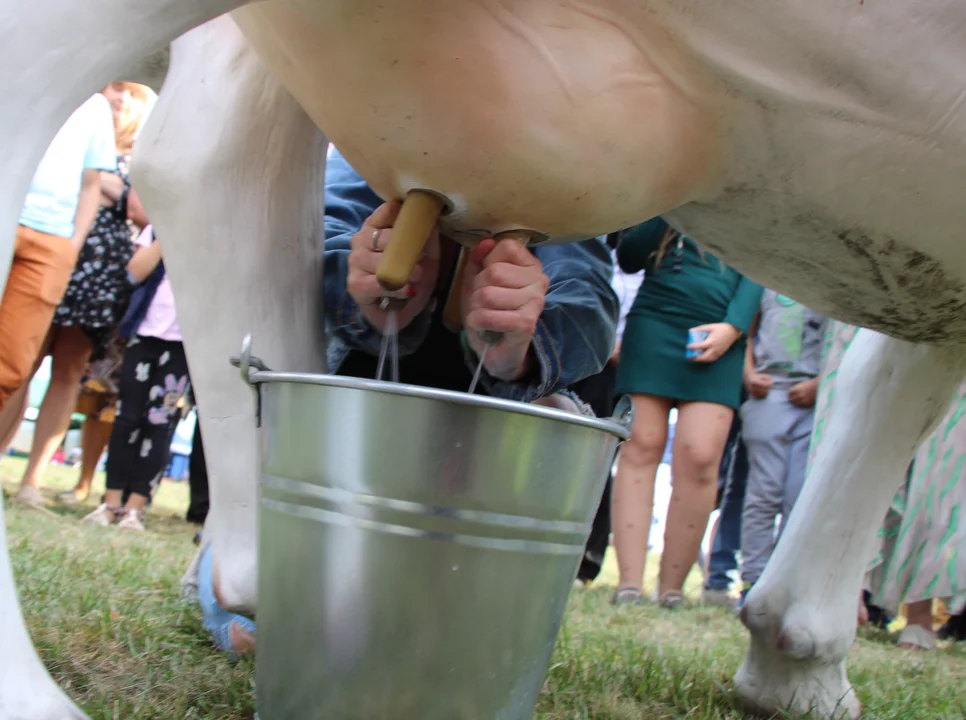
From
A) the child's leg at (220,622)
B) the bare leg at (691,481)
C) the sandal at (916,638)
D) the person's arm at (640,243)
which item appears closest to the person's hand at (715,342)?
the bare leg at (691,481)

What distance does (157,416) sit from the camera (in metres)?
2.83

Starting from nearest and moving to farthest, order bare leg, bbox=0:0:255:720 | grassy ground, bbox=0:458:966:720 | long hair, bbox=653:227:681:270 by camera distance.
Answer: bare leg, bbox=0:0:255:720
grassy ground, bbox=0:458:966:720
long hair, bbox=653:227:681:270

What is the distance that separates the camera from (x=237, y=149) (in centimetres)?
79

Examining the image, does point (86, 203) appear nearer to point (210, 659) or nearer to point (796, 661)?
point (210, 659)

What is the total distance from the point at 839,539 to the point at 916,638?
4.41ft

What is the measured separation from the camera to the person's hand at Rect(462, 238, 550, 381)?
73cm

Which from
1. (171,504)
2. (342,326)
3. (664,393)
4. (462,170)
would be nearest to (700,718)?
(342,326)

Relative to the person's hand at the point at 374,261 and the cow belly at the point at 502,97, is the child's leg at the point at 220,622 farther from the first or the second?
the cow belly at the point at 502,97

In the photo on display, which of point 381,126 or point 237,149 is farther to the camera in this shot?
point 237,149

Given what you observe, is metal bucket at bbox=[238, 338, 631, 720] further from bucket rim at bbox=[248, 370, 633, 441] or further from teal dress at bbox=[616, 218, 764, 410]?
teal dress at bbox=[616, 218, 764, 410]

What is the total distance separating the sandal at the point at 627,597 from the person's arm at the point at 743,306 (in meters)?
0.69

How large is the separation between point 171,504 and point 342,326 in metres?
3.74

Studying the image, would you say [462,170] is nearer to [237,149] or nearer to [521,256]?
[521,256]

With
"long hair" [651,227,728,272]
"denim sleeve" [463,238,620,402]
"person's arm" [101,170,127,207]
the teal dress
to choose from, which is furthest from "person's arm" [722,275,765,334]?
"person's arm" [101,170,127,207]
